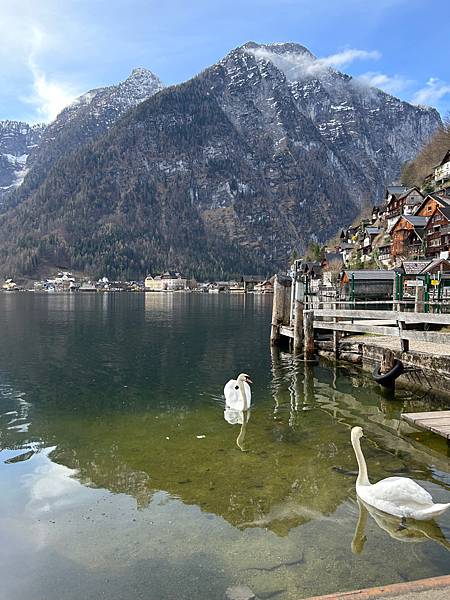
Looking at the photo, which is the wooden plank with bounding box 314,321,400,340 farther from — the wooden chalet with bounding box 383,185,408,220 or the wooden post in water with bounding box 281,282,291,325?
the wooden chalet with bounding box 383,185,408,220

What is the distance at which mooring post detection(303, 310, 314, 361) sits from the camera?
29.6 m

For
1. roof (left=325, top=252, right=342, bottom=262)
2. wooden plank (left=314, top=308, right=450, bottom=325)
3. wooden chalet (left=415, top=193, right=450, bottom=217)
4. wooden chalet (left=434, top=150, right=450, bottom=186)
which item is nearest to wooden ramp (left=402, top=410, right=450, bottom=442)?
wooden plank (left=314, top=308, right=450, bottom=325)

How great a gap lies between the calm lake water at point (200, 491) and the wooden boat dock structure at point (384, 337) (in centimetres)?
126

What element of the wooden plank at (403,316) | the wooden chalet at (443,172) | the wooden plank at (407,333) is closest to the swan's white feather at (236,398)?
the wooden plank at (407,333)

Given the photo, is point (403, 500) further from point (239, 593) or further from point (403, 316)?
point (403, 316)

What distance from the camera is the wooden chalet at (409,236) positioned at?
262 feet

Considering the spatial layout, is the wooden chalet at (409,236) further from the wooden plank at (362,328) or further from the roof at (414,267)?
the wooden plank at (362,328)

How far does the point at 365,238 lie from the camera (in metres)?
112

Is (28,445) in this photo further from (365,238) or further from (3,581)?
(365,238)

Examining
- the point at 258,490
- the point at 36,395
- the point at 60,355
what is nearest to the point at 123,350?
the point at 60,355

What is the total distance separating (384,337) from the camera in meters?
28.8

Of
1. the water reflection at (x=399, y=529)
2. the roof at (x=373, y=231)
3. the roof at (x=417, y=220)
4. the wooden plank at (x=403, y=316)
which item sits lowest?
the water reflection at (x=399, y=529)

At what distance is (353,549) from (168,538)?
3394 millimetres

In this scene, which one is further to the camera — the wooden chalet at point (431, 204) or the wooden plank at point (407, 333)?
the wooden chalet at point (431, 204)
